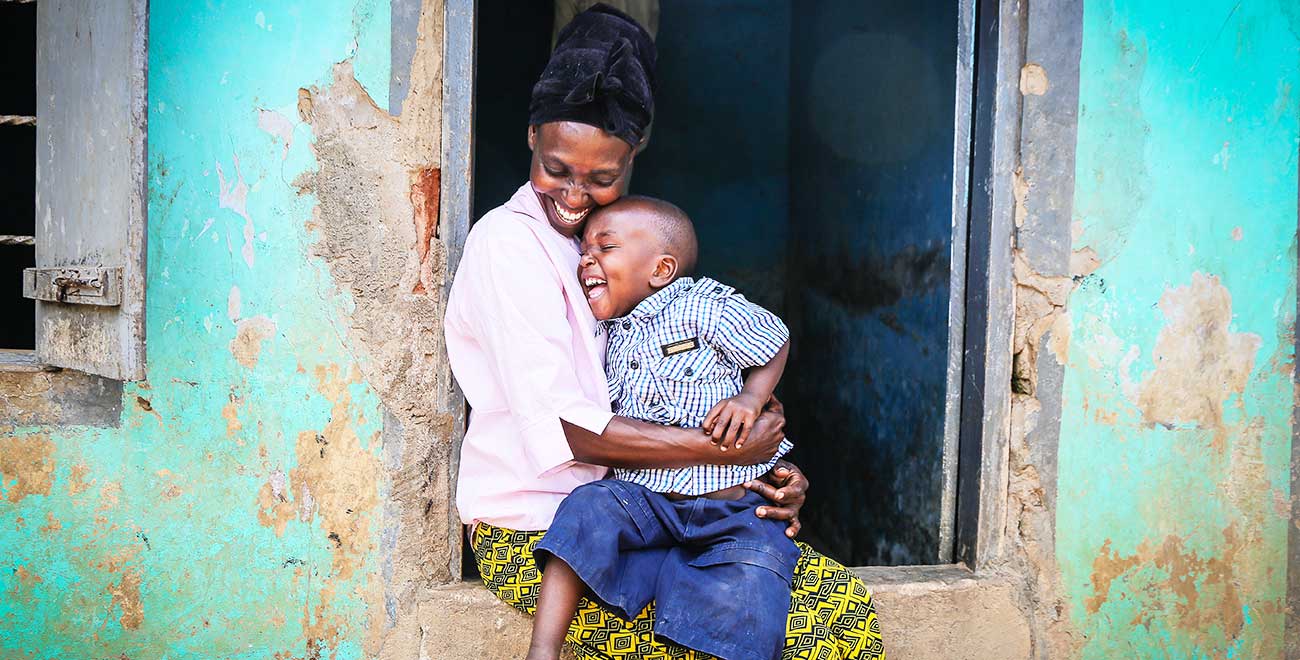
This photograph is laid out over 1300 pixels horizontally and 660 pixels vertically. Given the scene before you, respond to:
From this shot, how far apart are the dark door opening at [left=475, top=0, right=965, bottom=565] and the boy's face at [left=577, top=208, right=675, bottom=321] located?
Result: 43.3 inches

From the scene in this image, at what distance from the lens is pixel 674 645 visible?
2.13 metres

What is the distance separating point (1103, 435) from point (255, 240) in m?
2.43

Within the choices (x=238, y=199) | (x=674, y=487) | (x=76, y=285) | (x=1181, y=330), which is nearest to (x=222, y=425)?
(x=76, y=285)

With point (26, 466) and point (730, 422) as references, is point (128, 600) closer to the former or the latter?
point (26, 466)

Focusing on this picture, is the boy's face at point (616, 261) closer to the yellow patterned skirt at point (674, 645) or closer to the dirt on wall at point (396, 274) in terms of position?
the dirt on wall at point (396, 274)

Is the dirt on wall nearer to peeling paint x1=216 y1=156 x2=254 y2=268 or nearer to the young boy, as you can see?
peeling paint x1=216 y1=156 x2=254 y2=268

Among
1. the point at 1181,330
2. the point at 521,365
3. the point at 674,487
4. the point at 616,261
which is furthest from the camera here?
the point at 1181,330

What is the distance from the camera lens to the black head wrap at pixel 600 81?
2322 millimetres

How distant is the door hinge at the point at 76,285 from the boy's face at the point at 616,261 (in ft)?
3.64

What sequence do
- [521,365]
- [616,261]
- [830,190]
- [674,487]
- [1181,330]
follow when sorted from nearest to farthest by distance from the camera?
1. [521,365]
2. [674,487]
3. [616,261]
4. [1181,330]
5. [830,190]

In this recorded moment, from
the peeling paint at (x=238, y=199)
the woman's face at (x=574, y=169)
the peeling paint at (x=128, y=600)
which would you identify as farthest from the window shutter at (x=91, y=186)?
the woman's face at (x=574, y=169)

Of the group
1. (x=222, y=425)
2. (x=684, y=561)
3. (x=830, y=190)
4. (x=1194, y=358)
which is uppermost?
(x=830, y=190)

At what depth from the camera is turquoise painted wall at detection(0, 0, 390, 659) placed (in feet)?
7.97

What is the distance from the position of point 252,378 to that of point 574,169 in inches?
39.7
